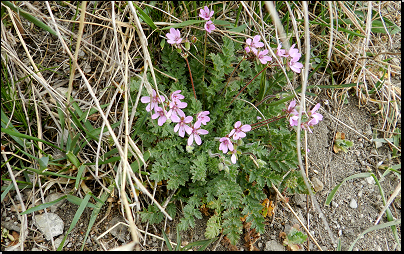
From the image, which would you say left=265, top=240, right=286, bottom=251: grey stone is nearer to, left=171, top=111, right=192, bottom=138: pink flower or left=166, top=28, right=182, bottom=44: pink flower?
left=171, top=111, right=192, bottom=138: pink flower

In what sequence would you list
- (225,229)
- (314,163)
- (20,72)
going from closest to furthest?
1. (225,229)
2. (20,72)
3. (314,163)

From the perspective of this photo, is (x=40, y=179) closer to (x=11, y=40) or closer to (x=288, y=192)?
(x=11, y=40)

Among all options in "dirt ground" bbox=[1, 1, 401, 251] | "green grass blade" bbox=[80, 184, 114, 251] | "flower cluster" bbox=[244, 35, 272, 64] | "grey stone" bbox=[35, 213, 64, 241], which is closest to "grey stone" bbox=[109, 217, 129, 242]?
"dirt ground" bbox=[1, 1, 401, 251]

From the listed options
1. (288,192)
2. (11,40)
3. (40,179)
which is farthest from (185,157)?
(11,40)

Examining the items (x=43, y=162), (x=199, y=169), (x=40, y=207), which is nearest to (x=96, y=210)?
(x=40, y=207)

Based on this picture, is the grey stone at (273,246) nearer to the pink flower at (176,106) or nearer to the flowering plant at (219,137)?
the flowering plant at (219,137)

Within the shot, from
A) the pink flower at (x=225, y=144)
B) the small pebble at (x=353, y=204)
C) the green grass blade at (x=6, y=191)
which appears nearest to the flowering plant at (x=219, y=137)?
the pink flower at (x=225, y=144)

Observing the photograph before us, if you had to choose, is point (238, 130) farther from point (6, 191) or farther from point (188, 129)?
point (6, 191)
